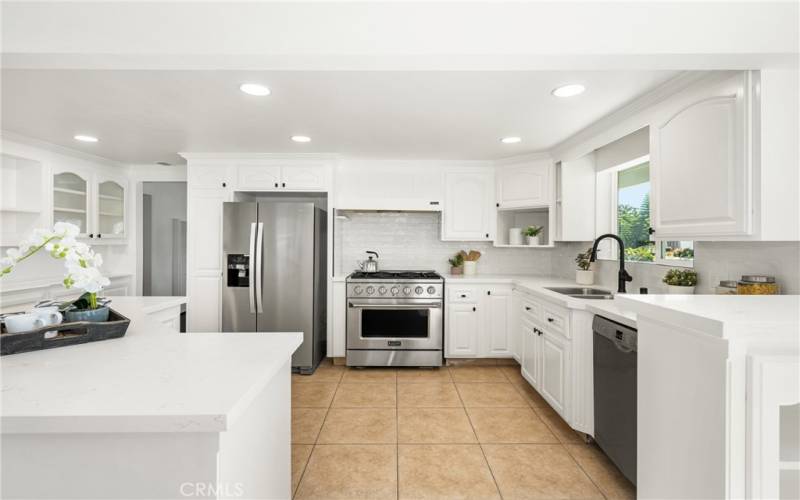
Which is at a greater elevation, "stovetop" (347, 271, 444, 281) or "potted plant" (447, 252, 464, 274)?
"potted plant" (447, 252, 464, 274)

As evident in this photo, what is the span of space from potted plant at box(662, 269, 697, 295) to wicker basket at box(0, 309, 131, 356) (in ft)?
9.05

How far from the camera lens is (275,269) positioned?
11.6 feet

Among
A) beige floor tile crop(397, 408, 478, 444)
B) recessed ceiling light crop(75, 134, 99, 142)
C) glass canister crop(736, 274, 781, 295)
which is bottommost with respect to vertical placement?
beige floor tile crop(397, 408, 478, 444)

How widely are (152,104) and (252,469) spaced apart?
242cm

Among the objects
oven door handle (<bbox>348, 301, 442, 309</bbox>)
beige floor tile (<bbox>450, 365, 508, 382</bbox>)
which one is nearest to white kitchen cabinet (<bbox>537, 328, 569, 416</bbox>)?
beige floor tile (<bbox>450, 365, 508, 382</bbox>)

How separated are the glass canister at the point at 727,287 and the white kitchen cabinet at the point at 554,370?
2.82 feet

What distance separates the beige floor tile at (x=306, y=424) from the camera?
238 cm

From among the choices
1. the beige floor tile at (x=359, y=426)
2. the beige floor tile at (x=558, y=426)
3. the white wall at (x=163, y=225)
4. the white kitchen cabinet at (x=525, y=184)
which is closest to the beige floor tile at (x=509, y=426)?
the beige floor tile at (x=558, y=426)

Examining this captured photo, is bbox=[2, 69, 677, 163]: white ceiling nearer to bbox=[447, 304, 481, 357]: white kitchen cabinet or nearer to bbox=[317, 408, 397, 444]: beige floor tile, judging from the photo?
bbox=[447, 304, 481, 357]: white kitchen cabinet

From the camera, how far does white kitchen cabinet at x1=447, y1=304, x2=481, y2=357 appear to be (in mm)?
3725

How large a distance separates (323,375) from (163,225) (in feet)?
9.05

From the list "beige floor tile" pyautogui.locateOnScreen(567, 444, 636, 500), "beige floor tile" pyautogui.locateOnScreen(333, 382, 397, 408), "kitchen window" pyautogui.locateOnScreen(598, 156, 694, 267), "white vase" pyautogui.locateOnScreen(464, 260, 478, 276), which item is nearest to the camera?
"beige floor tile" pyautogui.locateOnScreen(567, 444, 636, 500)

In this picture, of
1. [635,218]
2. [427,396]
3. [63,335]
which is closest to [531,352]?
[427,396]

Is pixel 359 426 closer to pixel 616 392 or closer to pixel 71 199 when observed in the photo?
pixel 616 392
